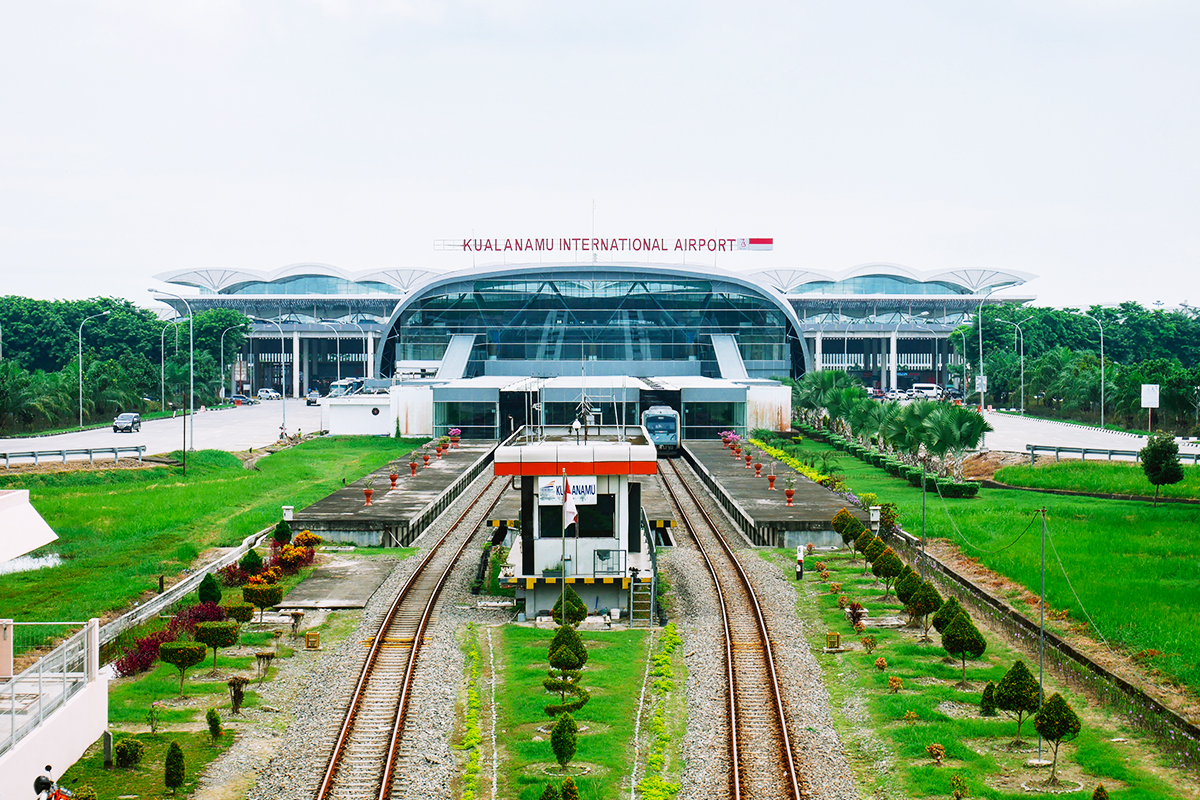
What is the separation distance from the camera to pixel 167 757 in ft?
58.0

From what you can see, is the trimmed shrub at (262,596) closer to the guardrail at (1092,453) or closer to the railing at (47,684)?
the railing at (47,684)

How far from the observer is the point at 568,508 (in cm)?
2720

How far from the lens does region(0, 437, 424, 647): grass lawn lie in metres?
32.2

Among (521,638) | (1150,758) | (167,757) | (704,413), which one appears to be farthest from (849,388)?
(167,757)

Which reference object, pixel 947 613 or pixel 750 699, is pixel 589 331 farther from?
pixel 750 699

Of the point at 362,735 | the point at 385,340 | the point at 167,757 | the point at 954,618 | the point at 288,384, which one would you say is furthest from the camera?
the point at 288,384

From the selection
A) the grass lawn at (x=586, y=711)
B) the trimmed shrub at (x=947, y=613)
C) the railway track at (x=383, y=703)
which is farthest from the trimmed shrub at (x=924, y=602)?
the railway track at (x=383, y=703)

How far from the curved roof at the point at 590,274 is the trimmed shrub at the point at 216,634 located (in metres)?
79.1

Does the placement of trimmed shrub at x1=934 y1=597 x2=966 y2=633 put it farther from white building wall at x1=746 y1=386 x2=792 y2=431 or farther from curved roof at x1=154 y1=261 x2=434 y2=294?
curved roof at x1=154 y1=261 x2=434 y2=294

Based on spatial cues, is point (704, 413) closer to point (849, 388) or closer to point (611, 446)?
point (849, 388)

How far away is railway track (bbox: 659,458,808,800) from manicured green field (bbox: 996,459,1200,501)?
21.5 metres

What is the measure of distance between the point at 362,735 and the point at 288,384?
14393 cm

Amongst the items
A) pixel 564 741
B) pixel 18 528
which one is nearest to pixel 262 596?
pixel 18 528

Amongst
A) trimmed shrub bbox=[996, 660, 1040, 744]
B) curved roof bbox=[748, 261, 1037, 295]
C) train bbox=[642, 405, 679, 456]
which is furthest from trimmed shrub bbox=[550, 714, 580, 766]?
curved roof bbox=[748, 261, 1037, 295]
